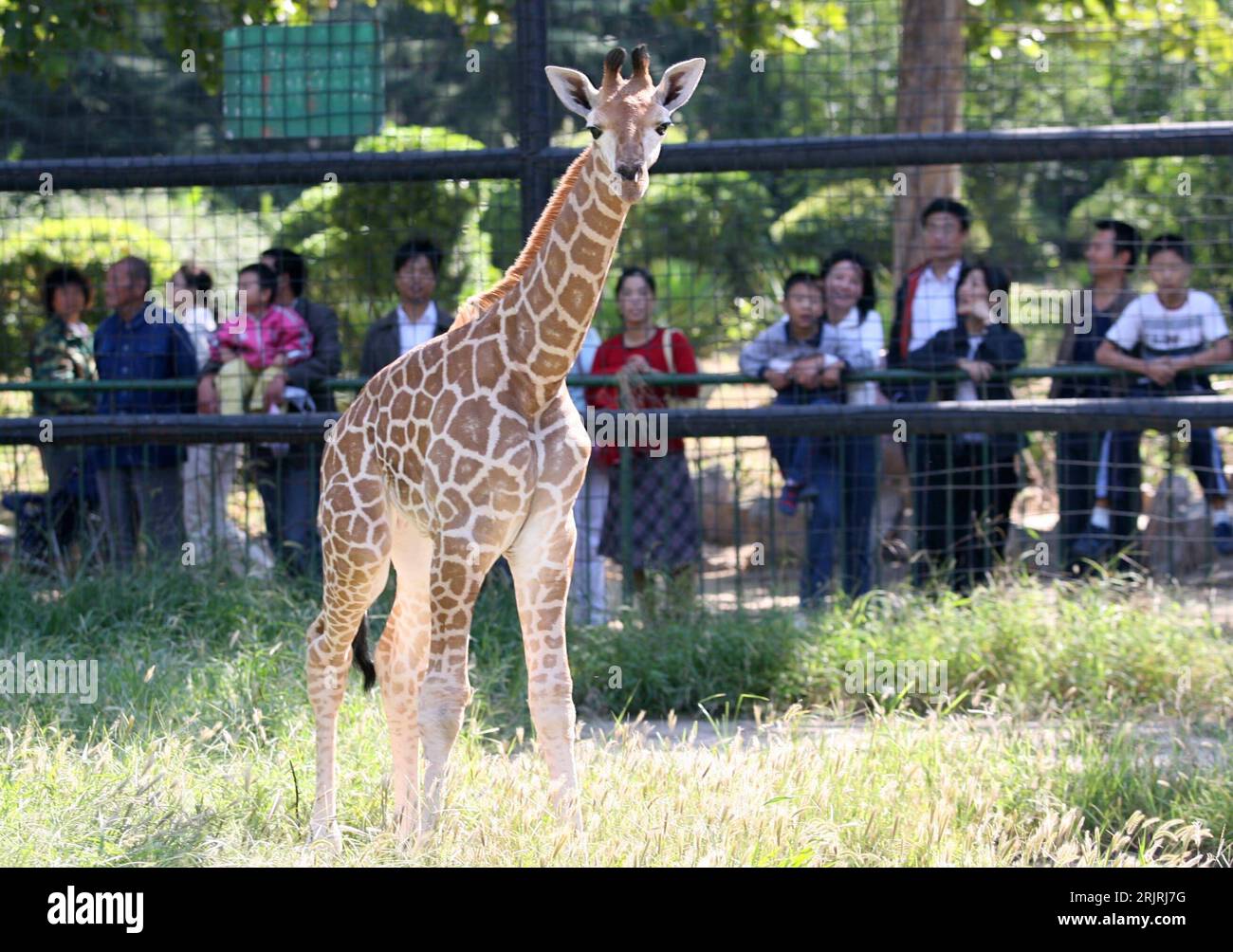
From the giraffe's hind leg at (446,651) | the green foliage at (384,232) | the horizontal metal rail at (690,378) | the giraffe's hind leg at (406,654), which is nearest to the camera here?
the giraffe's hind leg at (446,651)

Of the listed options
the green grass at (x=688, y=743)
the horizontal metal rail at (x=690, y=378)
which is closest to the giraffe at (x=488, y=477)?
the green grass at (x=688, y=743)

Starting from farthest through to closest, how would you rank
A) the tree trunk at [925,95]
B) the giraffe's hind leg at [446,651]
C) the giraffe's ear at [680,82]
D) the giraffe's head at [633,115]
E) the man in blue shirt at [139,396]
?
the tree trunk at [925,95], the man in blue shirt at [139,396], the giraffe's hind leg at [446,651], the giraffe's ear at [680,82], the giraffe's head at [633,115]

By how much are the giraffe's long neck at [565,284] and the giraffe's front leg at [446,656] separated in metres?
0.49

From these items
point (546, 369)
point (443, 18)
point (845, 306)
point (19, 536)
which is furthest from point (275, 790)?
point (443, 18)

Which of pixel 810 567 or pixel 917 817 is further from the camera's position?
pixel 810 567

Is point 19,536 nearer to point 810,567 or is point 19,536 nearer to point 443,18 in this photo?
point 810,567

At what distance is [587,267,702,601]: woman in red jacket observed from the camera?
723 centimetres

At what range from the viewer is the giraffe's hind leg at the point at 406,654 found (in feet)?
15.2

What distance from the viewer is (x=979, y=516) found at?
7.83m

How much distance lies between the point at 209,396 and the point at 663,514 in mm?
2273

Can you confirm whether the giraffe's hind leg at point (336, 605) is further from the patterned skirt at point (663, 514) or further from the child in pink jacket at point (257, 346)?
the child in pink jacket at point (257, 346)

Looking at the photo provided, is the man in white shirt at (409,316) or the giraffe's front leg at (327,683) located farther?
the man in white shirt at (409,316)

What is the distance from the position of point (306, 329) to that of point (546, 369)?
3532 mm

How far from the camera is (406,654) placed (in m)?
4.66
